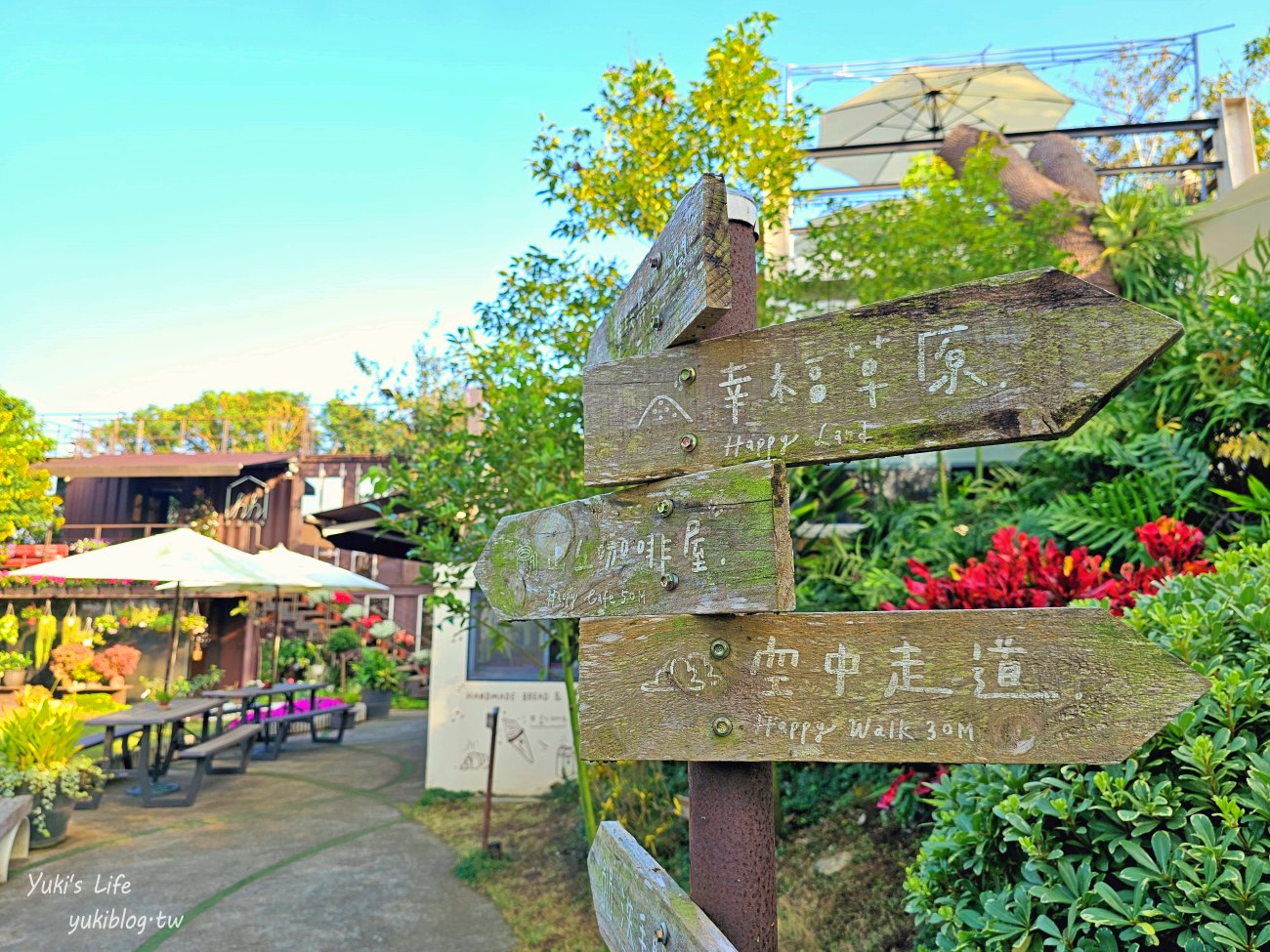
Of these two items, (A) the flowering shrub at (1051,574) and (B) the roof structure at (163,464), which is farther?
(B) the roof structure at (163,464)

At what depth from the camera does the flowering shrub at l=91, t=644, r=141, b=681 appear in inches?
546

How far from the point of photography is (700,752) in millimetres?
1602

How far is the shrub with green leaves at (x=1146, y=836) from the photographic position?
1772 millimetres

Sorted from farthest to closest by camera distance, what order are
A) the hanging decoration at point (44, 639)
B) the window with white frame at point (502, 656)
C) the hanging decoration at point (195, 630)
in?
the hanging decoration at point (195, 630) → the hanging decoration at point (44, 639) → the window with white frame at point (502, 656)

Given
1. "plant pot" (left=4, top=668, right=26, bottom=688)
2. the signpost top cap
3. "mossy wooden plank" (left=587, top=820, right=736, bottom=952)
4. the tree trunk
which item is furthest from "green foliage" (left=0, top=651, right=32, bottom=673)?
the tree trunk

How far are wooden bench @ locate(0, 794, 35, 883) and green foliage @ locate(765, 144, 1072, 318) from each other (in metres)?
6.62

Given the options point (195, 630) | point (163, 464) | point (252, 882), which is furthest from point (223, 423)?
point (252, 882)

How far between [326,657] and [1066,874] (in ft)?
57.3

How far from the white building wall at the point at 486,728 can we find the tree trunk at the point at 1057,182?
6699 mm

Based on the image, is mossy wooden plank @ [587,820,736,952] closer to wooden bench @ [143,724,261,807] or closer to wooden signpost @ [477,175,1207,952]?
wooden signpost @ [477,175,1207,952]

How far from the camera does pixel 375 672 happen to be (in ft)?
53.6

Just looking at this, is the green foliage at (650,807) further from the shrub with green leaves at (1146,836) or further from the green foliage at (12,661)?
A: the green foliage at (12,661)

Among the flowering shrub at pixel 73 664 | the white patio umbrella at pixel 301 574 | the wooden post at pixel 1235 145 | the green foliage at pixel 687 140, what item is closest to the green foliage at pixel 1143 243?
the green foliage at pixel 687 140

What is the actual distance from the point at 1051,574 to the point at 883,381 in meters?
2.81
